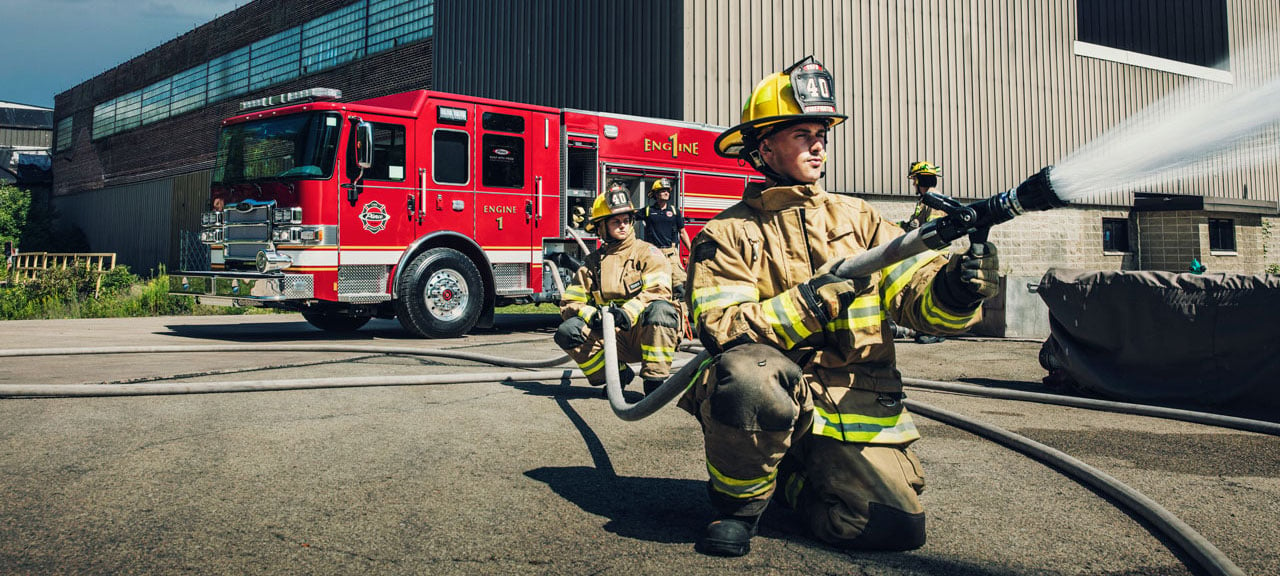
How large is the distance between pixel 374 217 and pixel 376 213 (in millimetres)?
47

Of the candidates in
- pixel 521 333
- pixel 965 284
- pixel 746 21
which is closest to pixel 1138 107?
pixel 746 21

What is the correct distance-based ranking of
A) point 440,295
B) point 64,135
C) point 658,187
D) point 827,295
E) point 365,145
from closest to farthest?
point 827,295
point 365,145
point 440,295
point 658,187
point 64,135

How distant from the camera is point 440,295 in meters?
9.41

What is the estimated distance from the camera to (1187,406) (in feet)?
17.7

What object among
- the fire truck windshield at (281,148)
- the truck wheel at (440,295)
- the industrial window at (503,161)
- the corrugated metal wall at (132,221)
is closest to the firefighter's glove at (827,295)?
the truck wheel at (440,295)

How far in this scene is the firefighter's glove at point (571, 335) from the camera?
536 cm

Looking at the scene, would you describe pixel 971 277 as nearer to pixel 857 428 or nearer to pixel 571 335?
pixel 857 428

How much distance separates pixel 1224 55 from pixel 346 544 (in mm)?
24611

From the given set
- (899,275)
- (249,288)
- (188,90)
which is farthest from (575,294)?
(188,90)

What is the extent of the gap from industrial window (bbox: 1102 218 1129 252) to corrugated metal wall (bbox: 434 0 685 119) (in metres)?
10.6

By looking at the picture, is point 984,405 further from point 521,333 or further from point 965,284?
point 521,333

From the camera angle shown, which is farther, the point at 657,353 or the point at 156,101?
the point at 156,101

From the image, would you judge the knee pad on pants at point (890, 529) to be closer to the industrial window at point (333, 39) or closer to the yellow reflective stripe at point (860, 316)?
the yellow reflective stripe at point (860, 316)

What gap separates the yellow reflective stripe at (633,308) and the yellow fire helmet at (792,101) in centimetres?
234
